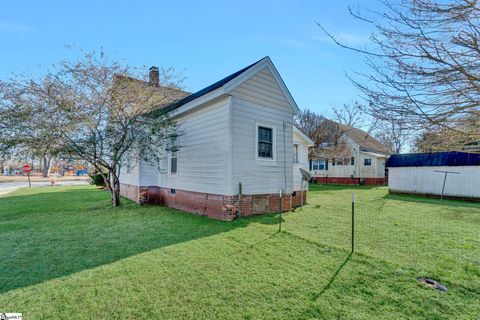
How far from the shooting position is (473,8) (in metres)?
2.73

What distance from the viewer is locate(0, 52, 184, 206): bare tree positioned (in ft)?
27.8

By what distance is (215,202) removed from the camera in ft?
27.0

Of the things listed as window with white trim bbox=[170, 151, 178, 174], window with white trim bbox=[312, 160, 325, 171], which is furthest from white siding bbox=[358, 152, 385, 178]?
window with white trim bbox=[170, 151, 178, 174]

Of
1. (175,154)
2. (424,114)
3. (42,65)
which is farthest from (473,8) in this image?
(42,65)

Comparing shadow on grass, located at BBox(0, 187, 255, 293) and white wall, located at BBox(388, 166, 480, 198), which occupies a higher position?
white wall, located at BBox(388, 166, 480, 198)

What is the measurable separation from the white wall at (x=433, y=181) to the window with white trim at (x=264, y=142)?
14.0 metres

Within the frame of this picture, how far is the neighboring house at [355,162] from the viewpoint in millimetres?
24794

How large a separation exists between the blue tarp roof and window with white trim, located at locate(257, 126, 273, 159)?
462 inches

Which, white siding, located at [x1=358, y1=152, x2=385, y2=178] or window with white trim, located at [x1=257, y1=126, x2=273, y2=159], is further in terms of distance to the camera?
white siding, located at [x1=358, y1=152, x2=385, y2=178]

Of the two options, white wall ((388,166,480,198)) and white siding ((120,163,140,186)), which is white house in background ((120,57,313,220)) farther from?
white wall ((388,166,480,198))

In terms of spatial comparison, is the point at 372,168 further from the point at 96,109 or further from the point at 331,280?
the point at 96,109

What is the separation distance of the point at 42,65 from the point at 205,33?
6.19 metres

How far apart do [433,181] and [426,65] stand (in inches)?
672

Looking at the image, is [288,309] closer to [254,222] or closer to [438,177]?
[254,222]
